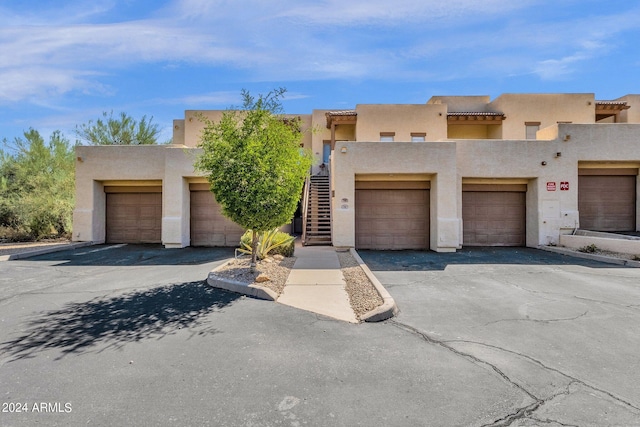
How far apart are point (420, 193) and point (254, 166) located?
946cm

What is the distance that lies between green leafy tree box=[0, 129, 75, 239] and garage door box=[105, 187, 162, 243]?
3188 mm

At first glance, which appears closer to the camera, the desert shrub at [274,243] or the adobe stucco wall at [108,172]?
the desert shrub at [274,243]

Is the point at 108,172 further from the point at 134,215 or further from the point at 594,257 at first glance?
the point at 594,257

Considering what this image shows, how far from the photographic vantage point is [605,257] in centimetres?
1173

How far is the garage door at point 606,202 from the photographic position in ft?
52.2

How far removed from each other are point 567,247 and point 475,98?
13.1 m

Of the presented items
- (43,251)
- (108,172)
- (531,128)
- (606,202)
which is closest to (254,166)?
(43,251)

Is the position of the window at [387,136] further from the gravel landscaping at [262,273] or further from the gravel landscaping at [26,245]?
the gravel landscaping at [26,245]

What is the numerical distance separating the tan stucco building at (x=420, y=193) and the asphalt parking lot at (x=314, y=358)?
7104 millimetres

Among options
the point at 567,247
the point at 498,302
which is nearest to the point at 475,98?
the point at 567,247

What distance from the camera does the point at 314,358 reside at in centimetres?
426

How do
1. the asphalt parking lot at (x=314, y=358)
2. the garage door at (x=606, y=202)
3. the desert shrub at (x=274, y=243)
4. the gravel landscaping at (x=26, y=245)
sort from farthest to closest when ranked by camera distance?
the garage door at (x=606, y=202) → the gravel landscaping at (x=26, y=245) → the desert shrub at (x=274, y=243) → the asphalt parking lot at (x=314, y=358)

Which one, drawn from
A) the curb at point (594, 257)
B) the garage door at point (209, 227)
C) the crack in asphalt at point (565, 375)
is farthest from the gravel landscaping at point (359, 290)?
the curb at point (594, 257)

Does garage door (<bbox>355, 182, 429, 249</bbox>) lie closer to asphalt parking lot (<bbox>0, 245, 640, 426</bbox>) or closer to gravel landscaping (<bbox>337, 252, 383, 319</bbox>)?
gravel landscaping (<bbox>337, 252, 383, 319</bbox>)
